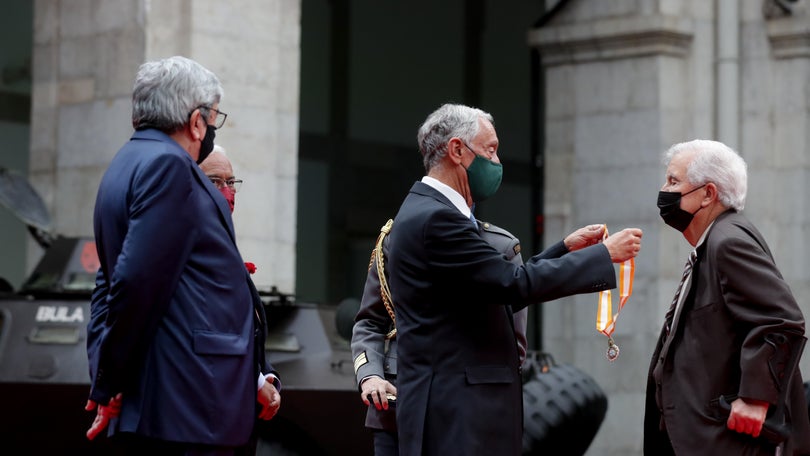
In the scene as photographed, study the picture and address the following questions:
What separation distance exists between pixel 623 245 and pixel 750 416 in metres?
0.70

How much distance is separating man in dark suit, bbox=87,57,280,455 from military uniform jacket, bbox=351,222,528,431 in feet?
4.09

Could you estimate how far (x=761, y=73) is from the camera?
45.9 ft

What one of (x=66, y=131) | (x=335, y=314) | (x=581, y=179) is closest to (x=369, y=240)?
(x=581, y=179)

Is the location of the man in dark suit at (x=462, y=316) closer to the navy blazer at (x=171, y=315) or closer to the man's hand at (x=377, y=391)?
the man's hand at (x=377, y=391)

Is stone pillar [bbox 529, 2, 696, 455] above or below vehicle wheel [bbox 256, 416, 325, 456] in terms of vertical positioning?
above

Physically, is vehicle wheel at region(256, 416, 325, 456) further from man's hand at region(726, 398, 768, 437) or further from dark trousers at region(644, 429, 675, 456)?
man's hand at region(726, 398, 768, 437)

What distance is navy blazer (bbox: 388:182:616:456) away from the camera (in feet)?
17.1

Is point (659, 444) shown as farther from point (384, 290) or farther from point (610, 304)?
point (384, 290)

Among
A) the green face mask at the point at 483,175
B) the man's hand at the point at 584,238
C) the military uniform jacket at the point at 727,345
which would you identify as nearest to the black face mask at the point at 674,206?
the military uniform jacket at the point at 727,345

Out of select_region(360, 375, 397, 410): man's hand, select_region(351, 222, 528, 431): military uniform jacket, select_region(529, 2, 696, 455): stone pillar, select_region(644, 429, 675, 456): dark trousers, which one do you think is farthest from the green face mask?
select_region(529, 2, 696, 455): stone pillar

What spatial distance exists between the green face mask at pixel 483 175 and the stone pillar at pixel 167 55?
5975mm

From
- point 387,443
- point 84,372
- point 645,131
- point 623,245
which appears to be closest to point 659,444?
Answer: point 387,443

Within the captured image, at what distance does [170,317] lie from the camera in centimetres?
468

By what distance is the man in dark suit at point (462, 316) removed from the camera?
17.1ft
